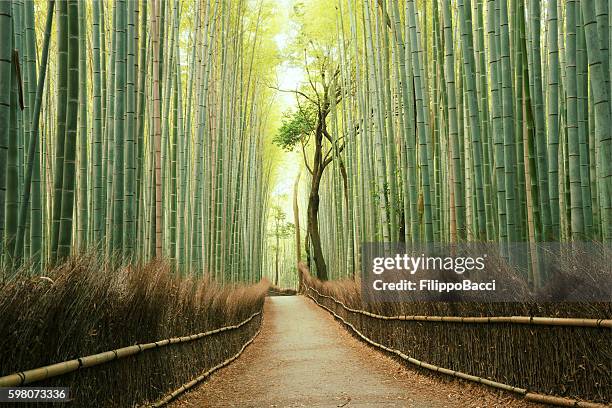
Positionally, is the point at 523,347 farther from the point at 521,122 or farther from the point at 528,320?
the point at 521,122

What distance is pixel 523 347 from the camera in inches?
135

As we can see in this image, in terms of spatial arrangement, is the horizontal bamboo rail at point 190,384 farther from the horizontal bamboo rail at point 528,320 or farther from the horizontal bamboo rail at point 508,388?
the horizontal bamboo rail at point 528,320

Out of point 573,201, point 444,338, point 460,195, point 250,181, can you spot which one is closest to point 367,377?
point 444,338

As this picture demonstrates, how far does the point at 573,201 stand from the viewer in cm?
343

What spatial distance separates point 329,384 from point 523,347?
1.77 meters

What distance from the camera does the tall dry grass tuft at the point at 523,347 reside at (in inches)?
111

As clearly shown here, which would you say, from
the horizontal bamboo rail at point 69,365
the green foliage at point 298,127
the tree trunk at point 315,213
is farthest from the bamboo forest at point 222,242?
the green foliage at point 298,127

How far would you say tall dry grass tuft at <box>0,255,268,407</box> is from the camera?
204cm

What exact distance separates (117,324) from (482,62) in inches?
146

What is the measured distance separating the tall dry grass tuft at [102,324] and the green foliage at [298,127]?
10147 millimetres

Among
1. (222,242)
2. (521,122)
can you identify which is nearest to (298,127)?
(222,242)

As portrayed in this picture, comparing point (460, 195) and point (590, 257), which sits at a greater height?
point (460, 195)

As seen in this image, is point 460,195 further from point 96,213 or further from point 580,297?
point 96,213

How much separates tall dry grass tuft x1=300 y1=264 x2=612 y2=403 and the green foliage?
31.4ft
